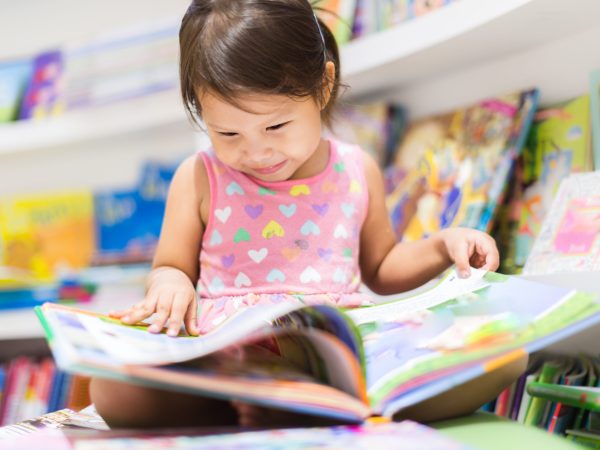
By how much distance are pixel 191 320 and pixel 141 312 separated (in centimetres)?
6

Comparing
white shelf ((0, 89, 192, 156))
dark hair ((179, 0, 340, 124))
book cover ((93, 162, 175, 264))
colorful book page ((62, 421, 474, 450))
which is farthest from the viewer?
book cover ((93, 162, 175, 264))

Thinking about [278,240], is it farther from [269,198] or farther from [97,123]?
[97,123]

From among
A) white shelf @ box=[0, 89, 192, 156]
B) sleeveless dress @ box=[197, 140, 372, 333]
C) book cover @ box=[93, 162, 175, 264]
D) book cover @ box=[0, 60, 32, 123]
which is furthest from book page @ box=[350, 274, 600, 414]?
book cover @ box=[0, 60, 32, 123]

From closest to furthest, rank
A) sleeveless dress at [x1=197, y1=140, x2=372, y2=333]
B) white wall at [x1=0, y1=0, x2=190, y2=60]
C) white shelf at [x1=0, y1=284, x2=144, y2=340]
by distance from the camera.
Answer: sleeveless dress at [x1=197, y1=140, x2=372, y2=333], white shelf at [x1=0, y1=284, x2=144, y2=340], white wall at [x1=0, y1=0, x2=190, y2=60]

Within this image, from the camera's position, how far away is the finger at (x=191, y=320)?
0.70 m

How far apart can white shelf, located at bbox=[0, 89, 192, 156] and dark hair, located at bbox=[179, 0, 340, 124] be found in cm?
70

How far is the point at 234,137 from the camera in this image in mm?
803

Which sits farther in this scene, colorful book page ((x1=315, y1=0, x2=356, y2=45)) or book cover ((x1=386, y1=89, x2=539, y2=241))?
colorful book page ((x1=315, y1=0, x2=356, y2=45))

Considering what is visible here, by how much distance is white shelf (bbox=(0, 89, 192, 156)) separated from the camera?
1.53 metres

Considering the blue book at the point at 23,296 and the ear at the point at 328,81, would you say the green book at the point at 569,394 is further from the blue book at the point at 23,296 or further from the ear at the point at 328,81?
the blue book at the point at 23,296

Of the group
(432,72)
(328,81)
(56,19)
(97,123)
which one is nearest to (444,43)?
(432,72)

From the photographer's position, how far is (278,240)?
35.5 inches

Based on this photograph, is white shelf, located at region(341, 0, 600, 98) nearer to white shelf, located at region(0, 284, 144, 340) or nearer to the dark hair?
the dark hair

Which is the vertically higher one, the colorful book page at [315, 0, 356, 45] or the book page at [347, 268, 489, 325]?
the colorful book page at [315, 0, 356, 45]
